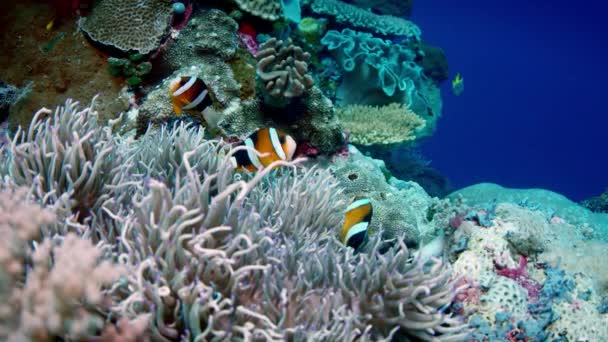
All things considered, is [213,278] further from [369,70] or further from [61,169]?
[369,70]

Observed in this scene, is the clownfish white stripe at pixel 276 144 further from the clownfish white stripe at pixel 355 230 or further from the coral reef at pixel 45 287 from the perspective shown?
the coral reef at pixel 45 287

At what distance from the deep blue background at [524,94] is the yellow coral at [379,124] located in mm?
38299

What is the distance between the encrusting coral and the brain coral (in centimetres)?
269

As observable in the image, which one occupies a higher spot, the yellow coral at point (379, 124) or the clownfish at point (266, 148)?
the yellow coral at point (379, 124)

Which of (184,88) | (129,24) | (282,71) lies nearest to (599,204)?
(282,71)

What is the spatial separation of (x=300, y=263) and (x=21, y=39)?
5.12 metres

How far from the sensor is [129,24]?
4.88 meters

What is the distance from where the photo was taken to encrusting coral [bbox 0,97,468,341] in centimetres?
157

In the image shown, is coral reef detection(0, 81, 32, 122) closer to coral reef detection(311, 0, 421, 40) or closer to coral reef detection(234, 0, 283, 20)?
coral reef detection(234, 0, 283, 20)

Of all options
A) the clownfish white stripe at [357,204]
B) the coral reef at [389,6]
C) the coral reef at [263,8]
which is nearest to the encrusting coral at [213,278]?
the clownfish white stripe at [357,204]

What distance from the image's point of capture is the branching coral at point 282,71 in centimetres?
412

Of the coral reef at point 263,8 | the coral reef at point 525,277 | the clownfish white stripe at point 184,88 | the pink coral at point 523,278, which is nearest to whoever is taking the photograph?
the coral reef at point 525,277

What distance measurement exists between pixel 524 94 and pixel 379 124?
342 ft

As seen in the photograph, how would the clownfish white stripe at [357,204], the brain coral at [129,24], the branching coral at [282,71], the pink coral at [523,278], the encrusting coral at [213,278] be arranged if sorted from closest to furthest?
the encrusting coral at [213,278], the clownfish white stripe at [357,204], the pink coral at [523,278], the branching coral at [282,71], the brain coral at [129,24]
